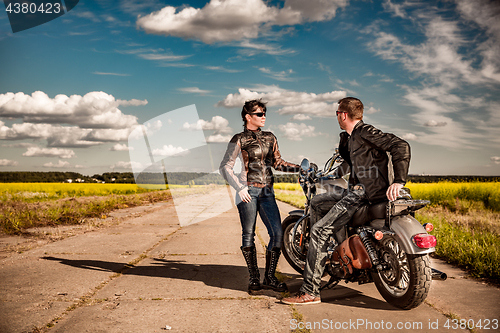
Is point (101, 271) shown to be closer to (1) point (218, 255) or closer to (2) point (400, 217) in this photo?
(1) point (218, 255)

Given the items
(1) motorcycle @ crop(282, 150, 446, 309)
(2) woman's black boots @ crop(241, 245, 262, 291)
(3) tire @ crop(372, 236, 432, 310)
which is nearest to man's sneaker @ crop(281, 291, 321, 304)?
(1) motorcycle @ crop(282, 150, 446, 309)

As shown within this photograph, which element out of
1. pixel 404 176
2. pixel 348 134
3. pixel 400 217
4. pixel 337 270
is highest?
pixel 348 134

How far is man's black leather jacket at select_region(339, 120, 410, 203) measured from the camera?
10.3 feet

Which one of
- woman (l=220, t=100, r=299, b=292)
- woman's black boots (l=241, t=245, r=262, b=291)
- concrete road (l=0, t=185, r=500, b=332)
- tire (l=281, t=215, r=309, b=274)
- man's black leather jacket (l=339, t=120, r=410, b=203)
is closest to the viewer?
concrete road (l=0, t=185, r=500, b=332)

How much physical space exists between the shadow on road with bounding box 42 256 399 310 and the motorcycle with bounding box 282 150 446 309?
17cm

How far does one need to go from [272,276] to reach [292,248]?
2.40 feet

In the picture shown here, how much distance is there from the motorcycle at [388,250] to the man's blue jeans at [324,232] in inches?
4.5

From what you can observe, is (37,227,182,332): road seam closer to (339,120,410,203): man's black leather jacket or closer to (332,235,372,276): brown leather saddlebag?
(332,235,372,276): brown leather saddlebag

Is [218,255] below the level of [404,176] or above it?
below

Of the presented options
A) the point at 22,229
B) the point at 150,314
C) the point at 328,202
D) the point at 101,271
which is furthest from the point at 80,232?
the point at 328,202

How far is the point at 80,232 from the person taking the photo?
27.6 ft

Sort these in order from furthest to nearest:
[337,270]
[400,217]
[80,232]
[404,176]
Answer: [80,232]
[337,270]
[400,217]
[404,176]

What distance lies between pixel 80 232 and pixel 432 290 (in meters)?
7.43

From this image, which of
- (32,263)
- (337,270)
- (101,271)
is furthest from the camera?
(32,263)
